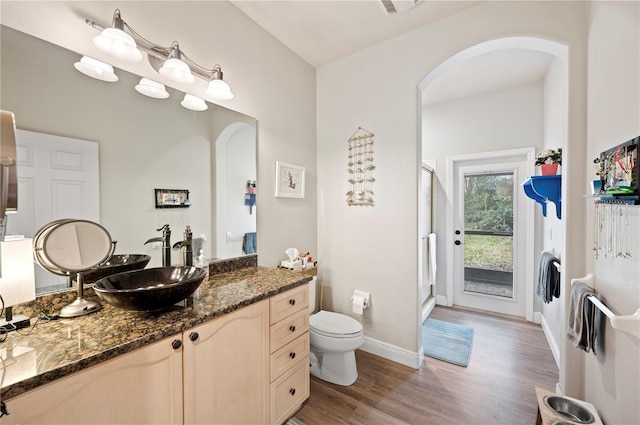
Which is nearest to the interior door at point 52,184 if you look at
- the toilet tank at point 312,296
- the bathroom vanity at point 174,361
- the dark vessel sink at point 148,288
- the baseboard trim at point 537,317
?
the dark vessel sink at point 148,288

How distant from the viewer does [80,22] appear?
1286mm

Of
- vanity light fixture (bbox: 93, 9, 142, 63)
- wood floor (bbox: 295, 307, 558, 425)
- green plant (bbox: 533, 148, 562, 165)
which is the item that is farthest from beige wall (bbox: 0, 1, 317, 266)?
green plant (bbox: 533, 148, 562, 165)

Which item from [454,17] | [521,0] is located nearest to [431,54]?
[454,17]

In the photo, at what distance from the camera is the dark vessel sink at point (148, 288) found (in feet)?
3.44

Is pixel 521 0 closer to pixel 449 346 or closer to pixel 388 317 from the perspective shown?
pixel 388 317

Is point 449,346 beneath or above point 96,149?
beneath

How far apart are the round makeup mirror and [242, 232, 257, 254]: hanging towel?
90 cm

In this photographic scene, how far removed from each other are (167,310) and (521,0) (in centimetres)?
291

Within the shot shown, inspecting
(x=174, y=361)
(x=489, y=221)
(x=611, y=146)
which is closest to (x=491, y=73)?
(x=489, y=221)

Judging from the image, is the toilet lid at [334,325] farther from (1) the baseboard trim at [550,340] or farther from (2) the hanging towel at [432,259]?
(1) the baseboard trim at [550,340]

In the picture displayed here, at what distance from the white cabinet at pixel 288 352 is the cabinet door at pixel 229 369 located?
7 cm

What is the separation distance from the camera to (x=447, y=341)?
2.71 m

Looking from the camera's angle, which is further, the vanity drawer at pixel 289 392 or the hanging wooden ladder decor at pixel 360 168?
the hanging wooden ladder decor at pixel 360 168

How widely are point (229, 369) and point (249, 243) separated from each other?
0.99 meters
